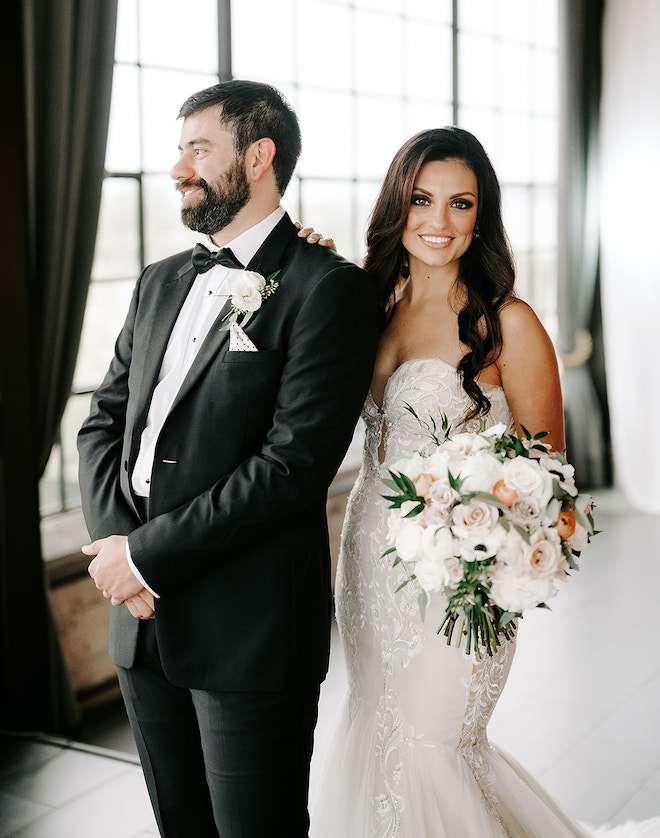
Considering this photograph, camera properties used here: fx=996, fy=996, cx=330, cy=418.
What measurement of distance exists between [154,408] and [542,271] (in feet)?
19.4

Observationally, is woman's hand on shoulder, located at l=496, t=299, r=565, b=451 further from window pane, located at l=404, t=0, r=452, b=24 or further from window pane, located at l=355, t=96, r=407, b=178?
window pane, located at l=404, t=0, r=452, b=24

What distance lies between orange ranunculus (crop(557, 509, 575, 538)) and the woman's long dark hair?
1.48 feet

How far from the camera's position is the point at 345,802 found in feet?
7.93

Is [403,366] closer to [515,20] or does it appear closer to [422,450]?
[422,450]

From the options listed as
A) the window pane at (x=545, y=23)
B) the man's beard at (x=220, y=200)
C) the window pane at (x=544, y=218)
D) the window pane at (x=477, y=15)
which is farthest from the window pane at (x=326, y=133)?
the man's beard at (x=220, y=200)

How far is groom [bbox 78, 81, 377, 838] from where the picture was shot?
1.89m

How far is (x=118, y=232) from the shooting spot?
13.2ft

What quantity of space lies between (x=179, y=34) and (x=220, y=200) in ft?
8.45

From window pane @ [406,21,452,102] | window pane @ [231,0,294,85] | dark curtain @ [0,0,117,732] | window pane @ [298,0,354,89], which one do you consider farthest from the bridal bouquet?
window pane @ [406,21,452,102]

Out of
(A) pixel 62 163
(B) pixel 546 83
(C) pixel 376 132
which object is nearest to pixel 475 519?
(A) pixel 62 163

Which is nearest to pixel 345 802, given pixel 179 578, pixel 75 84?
pixel 179 578

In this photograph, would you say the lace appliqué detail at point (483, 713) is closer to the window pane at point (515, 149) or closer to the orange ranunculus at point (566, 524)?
the orange ranunculus at point (566, 524)

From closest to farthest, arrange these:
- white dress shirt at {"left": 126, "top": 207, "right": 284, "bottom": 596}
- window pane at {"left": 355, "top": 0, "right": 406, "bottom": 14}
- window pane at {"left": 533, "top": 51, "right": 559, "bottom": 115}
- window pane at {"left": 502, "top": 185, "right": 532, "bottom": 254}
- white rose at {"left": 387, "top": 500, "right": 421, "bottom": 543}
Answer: white rose at {"left": 387, "top": 500, "right": 421, "bottom": 543}
white dress shirt at {"left": 126, "top": 207, "right": 284, "bottom": 596}
window pane at {"left": 355, "top": 0, "right": 406, "bottom": 14}
window pane at {"left": 502, "top": 185, "right": 532, "bottom": 254}
window pane at {"left": 533, "top": 51, "right": 559, "bottom": 115}

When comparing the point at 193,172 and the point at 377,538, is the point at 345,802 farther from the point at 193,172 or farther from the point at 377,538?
the point at 193,172
